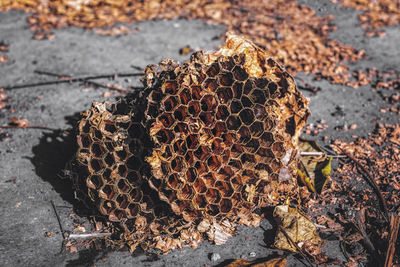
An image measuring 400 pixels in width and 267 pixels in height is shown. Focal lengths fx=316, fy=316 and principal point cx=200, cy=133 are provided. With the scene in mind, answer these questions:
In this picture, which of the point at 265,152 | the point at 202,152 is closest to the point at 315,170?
the point at 265,152

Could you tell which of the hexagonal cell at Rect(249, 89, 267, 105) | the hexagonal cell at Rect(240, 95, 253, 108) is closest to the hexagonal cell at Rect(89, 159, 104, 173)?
the hexagonal cell at Rect(240, 95, 253, 108)

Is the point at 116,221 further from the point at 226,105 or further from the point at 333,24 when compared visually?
the point at 333,24

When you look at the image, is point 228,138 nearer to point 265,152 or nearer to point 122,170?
point 265,152

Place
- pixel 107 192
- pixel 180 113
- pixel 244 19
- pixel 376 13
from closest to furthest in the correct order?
pixel 180 113 → pixel 107 192 → pixel 244 19 → pixel 376 13

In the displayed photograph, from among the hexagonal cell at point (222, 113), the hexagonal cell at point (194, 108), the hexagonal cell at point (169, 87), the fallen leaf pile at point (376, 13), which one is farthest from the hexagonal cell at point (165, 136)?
the fallen leaf pile at point (376, 13)

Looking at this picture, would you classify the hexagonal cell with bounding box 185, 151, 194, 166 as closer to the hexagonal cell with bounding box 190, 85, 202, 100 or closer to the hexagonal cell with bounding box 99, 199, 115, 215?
the hexagonal cell with bounding box 190, 85, 202, 100

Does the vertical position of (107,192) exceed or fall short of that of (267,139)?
it falls short
